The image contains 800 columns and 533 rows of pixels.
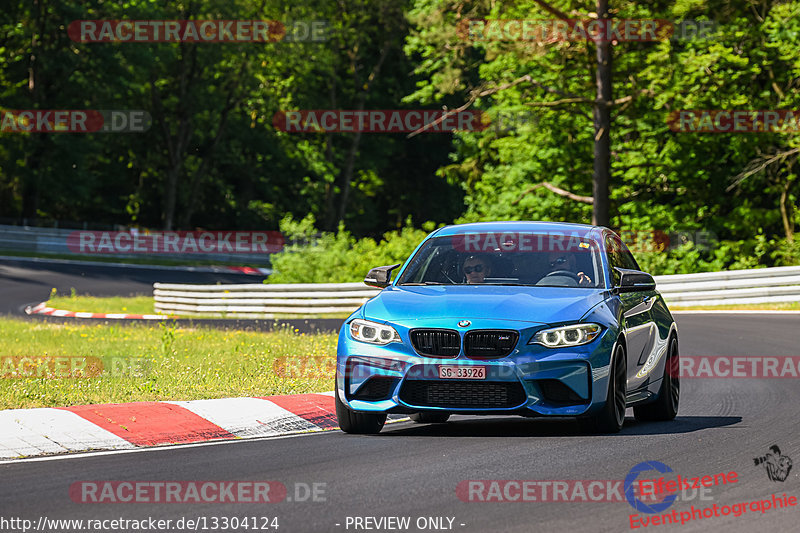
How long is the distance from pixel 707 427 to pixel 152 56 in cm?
5600

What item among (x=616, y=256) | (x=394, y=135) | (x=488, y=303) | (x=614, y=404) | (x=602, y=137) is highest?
(x=394, y=135)

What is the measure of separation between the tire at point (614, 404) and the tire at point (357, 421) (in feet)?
5.27

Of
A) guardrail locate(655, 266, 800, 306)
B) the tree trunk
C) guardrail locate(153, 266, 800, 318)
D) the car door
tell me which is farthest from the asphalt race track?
the tree trunk

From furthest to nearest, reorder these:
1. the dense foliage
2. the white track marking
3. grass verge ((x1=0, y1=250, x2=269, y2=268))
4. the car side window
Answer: grass verge ((x1=0, y1=250, x2=269, y2=268)), the dense foliage, the car side window, the white track marking

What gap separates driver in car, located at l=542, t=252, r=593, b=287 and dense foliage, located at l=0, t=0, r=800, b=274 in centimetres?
2458

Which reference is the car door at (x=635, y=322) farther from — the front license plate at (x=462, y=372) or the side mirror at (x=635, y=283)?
the front license plate at (x=462, y=372)

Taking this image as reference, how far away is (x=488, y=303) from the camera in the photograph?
9172 mm

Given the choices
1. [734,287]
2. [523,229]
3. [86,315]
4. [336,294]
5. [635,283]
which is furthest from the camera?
[86,315]

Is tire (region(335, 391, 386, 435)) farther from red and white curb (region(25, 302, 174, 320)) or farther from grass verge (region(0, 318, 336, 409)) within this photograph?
red and white curb (region(25, 302, 174, 320))

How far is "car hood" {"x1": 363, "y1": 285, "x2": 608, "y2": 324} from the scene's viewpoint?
9023 mm

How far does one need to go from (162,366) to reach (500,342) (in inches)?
243

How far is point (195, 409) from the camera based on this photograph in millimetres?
10344

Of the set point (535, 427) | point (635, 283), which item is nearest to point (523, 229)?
point (635, 283)

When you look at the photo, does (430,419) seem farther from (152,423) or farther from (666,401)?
(152,423)
